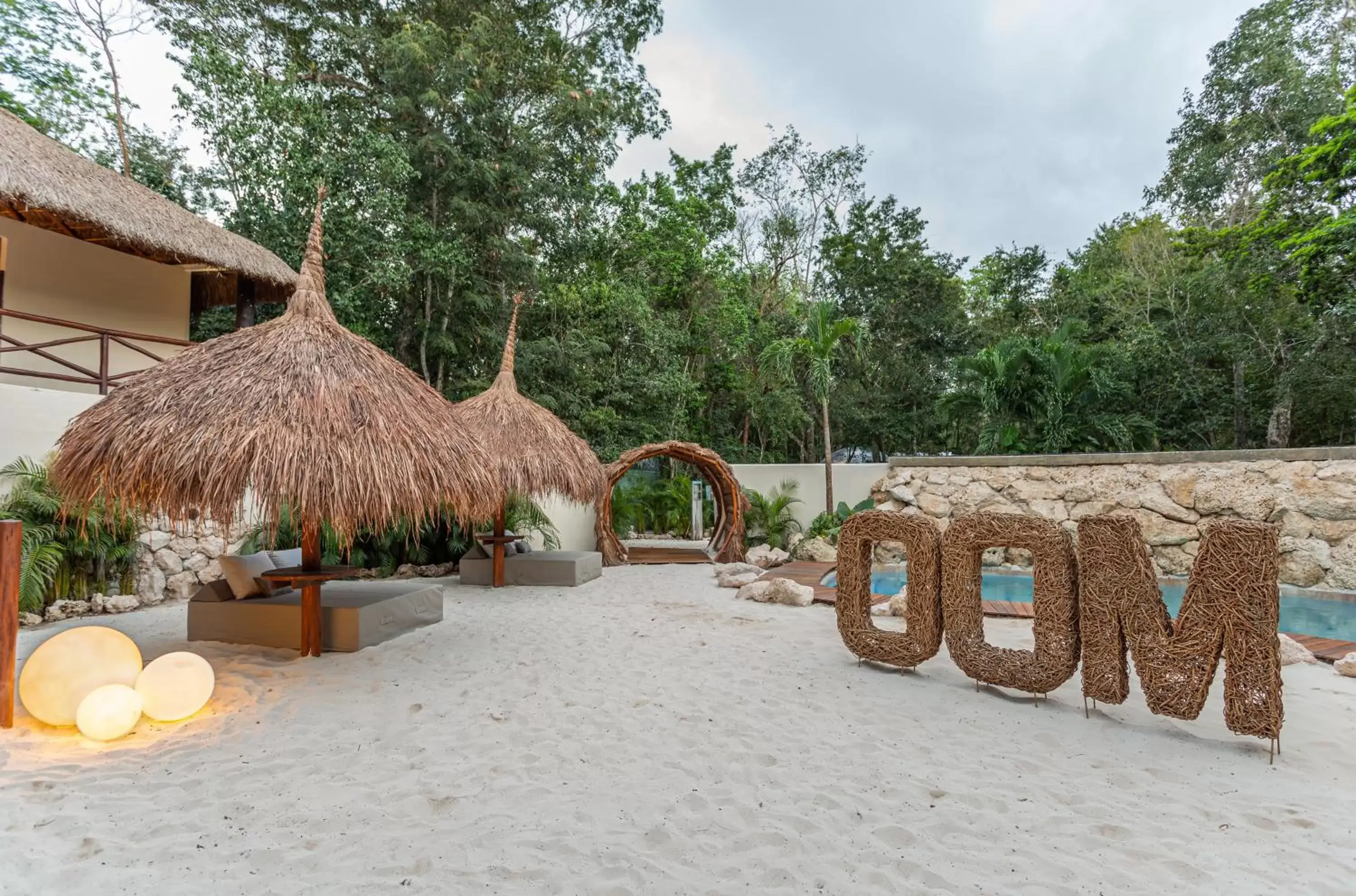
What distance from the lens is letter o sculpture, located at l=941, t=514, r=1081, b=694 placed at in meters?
3.74

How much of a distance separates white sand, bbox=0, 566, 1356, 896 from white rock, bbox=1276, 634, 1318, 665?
192 mm

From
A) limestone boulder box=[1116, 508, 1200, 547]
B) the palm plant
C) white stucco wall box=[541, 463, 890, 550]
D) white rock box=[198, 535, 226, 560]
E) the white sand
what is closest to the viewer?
the white sand

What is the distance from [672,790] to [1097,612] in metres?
2.61

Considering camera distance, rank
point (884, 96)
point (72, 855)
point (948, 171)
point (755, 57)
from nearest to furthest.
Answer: point (72, 855) → point (755, 57) → point (884, 96) → point (948, 171)

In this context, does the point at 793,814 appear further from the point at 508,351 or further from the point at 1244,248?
the point at 1244,248

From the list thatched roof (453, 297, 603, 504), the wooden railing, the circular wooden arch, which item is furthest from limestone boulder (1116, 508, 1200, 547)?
the wooden railing

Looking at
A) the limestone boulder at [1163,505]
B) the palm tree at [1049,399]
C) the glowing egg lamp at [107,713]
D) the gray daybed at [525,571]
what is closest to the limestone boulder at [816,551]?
the gray daybed at [525,571]

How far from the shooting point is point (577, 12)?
13.5 meters

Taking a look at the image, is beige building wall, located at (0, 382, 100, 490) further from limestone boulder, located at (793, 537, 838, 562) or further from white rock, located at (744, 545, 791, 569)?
limestone boulder, located at (793, 537, 838, 562)

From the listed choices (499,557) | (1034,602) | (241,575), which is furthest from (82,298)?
(1034,602)

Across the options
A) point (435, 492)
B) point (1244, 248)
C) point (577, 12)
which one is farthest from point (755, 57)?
point (435, 492)

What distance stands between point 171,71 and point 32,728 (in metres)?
12.4

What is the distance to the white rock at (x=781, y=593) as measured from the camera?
23.1 ft

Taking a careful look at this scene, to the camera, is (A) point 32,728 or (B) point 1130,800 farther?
(A) point 32,728
